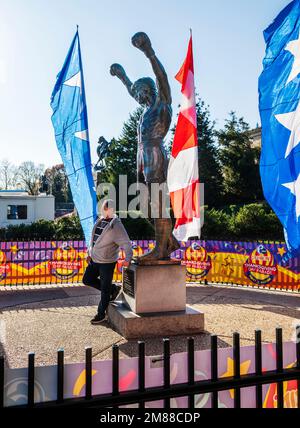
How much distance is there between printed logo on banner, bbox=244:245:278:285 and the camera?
989 cm

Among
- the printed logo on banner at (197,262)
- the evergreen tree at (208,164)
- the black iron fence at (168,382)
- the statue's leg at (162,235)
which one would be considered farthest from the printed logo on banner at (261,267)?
the evergreen tree at (208,164)

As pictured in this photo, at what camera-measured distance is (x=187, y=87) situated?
5586mm

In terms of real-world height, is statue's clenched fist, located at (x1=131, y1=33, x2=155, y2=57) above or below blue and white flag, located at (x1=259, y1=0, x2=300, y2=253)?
above

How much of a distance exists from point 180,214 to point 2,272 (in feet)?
22.5

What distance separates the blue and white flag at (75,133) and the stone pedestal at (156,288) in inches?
50.6

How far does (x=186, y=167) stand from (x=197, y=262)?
5874 mm

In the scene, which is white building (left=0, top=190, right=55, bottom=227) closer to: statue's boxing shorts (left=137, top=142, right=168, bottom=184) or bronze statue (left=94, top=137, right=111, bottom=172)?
bronze statue (left=94, top=137, right=111, bottom=172)

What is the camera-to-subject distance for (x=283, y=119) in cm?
404

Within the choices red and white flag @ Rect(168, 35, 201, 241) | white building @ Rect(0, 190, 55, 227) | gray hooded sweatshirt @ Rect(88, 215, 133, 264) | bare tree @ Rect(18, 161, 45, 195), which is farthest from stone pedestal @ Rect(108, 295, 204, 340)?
bare tree @ Rect(18, 161, 45, 195)

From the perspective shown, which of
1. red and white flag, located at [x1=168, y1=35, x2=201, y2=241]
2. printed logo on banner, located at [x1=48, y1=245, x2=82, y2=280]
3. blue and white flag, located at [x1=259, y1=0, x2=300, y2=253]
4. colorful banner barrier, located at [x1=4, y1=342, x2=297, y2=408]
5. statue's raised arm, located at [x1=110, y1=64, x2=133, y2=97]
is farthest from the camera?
printed logo on banner, located at [x1=48, y1=245, x2=82, y2=280]

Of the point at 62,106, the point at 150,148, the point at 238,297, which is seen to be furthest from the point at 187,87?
the point at 238,297

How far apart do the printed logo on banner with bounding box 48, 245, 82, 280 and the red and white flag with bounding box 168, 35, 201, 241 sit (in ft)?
19.7

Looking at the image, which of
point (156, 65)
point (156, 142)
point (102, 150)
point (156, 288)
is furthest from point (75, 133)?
point (102, 150)

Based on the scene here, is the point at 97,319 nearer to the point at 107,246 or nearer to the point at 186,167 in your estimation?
the point at 107,246
